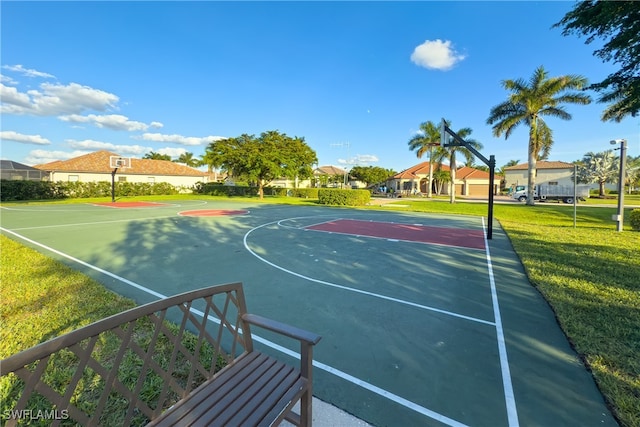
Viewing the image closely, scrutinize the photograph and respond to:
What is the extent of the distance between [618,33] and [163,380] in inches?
398

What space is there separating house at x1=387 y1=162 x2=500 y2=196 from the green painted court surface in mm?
42153

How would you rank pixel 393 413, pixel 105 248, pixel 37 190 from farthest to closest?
pixel 37 190 → pixel 105 248 → pixel 393 413

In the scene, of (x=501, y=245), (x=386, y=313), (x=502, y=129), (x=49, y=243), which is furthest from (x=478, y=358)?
(x=502, y=129)

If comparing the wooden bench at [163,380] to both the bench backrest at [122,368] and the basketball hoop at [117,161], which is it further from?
the basketball hoop at [117,161]

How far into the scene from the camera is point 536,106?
24.6m

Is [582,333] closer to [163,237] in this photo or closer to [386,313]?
[386,313]

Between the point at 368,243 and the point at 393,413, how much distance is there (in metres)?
7.23

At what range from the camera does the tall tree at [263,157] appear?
107 ft

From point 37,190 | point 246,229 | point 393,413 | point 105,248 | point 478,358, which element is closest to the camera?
point 393,413

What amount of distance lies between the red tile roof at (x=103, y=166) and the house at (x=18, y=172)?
122 cm

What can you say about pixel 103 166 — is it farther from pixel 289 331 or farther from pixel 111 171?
pixel 289 331

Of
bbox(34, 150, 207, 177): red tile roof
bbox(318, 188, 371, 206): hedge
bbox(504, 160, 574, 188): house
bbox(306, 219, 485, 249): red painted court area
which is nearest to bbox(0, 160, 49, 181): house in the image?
bbox(34, 150, 207, 177): red tile roof

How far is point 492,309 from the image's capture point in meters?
4.60

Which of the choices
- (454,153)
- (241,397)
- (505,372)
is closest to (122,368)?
(241,397)
